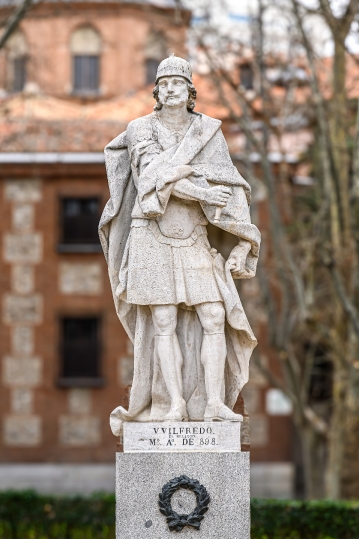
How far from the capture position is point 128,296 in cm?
820

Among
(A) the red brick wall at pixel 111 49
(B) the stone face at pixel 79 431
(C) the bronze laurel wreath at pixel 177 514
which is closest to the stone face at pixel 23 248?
(B) the stone face at pixel 79 431

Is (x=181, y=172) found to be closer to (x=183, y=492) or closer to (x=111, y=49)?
(x=183, y=492)

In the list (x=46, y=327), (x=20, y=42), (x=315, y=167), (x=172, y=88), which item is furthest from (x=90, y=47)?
(x=172, y=88)

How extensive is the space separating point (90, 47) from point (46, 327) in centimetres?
799

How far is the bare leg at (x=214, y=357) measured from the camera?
8.09 metres

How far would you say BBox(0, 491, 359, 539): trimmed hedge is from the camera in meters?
12.4

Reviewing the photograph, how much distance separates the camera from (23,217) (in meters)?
23.4

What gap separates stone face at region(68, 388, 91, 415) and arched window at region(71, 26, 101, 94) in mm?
8177

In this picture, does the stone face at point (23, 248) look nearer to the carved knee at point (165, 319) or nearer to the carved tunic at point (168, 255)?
the carved tunic at point (168, 255)

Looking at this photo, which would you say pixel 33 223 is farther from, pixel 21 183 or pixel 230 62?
pixel 230 62

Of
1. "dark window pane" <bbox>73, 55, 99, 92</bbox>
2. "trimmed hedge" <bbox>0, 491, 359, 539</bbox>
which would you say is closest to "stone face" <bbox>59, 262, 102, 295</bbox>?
"dark window pane" <bbox>73, 55, 99, 92</bbox>

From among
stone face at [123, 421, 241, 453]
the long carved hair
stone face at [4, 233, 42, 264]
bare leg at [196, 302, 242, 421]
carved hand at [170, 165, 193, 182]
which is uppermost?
stone face at [4, 233, 42, 264]

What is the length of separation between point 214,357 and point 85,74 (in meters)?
20.3

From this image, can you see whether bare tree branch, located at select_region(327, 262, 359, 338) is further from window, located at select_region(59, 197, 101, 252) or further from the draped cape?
window, located at select_region(59, 197, 101, 252)
